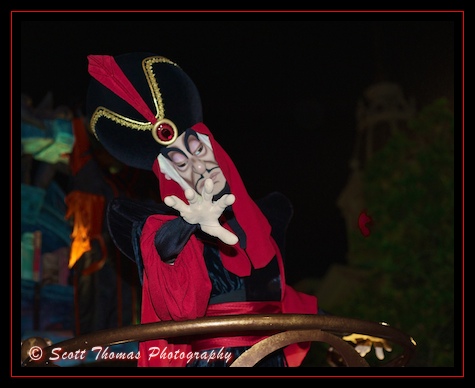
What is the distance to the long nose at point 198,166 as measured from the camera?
2.98m

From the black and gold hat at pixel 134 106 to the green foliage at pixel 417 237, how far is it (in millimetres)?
3173

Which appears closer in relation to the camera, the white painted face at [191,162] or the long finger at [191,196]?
the long finger at [191,196]

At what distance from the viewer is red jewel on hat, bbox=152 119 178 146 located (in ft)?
10.0

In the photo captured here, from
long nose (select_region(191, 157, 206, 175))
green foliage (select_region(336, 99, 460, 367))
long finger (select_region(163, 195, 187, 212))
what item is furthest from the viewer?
green foliage (select_region(336, 99, 460, 367))

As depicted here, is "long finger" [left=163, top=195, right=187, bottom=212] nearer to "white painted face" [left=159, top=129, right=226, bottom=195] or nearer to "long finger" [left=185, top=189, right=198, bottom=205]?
"long finger" [left=185, top=189, right=198, bottom=205]

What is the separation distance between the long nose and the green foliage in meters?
3.13

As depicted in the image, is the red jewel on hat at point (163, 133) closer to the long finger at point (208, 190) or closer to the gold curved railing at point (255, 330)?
→ the long finger at point (208, 190)

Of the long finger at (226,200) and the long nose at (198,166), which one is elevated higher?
the long nose at (198,166)

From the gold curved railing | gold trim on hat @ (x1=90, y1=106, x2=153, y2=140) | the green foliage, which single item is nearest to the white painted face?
gold trim on hat @ (x1=90, y1=106, x2=153, y2=140)

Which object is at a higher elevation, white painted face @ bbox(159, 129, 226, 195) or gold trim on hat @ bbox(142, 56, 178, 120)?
gold trim on hat @ bbox(142, 56, 178, 120)

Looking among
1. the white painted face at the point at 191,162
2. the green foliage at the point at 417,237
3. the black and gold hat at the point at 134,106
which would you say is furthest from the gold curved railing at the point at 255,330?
the green foliage at the point at 417,237

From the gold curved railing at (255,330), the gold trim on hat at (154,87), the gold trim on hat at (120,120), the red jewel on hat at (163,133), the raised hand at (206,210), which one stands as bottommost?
the gold curved railing at (255,330)

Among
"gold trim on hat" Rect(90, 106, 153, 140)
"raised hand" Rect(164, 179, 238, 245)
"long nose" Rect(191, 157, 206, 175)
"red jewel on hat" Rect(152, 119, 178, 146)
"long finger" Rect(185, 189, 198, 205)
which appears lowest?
"raised hand" Rect(164, 179, 238, 245)

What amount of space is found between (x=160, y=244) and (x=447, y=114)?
4150 mm
